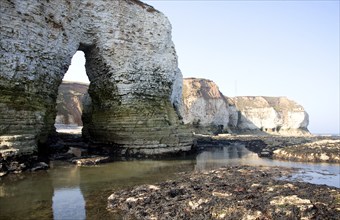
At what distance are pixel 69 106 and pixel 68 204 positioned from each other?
55.9 metres

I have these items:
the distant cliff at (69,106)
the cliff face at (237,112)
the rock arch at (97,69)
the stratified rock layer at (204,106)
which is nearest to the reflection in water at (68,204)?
the rock arch at (97,69)

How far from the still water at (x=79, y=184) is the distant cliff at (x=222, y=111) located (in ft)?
114

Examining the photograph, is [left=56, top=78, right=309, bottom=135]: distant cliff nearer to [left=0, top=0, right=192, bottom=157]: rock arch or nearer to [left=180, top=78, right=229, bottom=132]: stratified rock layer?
[left=180, top=78, right=229, bottom=132]: stratified rock layer

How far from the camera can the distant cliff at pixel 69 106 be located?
6070 cm

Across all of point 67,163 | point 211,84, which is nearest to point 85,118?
point 67,163

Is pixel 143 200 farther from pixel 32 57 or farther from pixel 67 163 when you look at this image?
pixel 32 57

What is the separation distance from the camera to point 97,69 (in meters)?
24.6

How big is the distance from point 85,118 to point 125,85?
21.9ft

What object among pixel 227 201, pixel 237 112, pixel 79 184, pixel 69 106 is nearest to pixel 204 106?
A: pixel 237 112

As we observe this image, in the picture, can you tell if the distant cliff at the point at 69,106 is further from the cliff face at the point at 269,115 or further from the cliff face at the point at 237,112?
the cliff face at the point at 269,115

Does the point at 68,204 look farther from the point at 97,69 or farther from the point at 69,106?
the point at 69,106

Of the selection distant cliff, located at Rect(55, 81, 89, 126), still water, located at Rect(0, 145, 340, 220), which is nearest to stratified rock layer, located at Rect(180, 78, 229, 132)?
distant cliff, located at Rect(55, 81, 89, 126)

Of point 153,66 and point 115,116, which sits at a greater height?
point 153,66

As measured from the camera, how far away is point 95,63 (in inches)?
962
